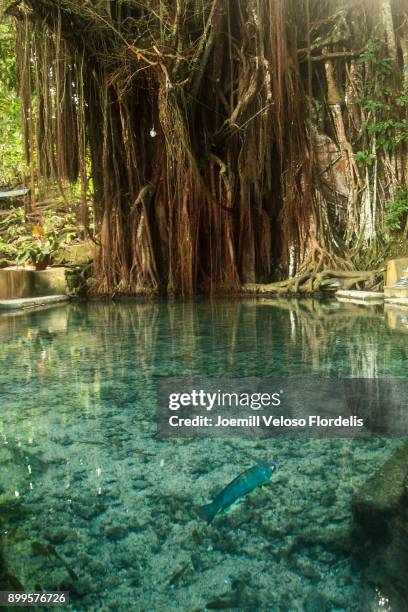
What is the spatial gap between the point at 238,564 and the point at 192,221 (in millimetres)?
5157

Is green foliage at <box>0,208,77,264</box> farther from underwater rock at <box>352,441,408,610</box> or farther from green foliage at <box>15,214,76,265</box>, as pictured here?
underwater rock at <box>352,441,408,610</box>

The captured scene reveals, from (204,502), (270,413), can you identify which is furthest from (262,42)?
(204,502)

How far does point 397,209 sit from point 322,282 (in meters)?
1.20

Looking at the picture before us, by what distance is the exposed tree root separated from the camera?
17.4 feet

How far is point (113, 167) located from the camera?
232 inches

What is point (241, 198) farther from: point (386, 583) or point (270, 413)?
point (386, 583)

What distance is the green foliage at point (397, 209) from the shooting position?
5582 millimetres

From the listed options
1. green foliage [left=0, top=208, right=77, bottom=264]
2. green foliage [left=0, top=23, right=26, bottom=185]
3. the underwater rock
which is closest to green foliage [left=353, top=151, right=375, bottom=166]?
green foliage [left=0, top=23, right=26, bottom=185]

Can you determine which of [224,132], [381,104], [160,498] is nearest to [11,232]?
[224,132]

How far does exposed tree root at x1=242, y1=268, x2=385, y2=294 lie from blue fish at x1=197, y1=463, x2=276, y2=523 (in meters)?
4.54

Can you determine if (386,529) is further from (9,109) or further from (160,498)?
(9,109)

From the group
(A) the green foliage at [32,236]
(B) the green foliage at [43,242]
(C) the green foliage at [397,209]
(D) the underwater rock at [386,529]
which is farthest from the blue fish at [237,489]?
(B) the green foliage at [43,242]

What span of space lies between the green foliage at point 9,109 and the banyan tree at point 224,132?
0.91m

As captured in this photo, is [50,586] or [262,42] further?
[262,42]
